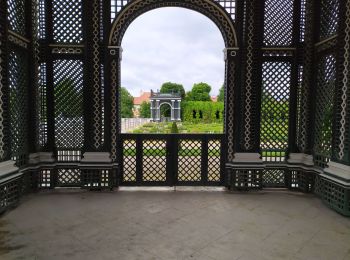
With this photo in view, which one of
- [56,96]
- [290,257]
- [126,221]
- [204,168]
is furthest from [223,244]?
[56,96]

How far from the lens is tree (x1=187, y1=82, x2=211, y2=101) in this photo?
193 ft

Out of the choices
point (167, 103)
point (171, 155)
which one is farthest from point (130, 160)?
point (167, 103)

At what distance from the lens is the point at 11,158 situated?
495 cm

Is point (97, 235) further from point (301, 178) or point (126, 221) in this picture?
point (301, 178)

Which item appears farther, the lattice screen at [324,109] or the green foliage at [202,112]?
the green foliage at [202,112]

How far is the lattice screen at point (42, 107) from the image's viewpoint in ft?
18.7

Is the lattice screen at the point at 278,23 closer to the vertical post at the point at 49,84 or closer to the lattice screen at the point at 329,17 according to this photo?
the lattice screen at the point at 329,17

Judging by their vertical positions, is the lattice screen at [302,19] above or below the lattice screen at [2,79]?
above

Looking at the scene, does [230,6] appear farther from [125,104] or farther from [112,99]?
[125,104]

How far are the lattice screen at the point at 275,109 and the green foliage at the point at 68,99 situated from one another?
141 inches

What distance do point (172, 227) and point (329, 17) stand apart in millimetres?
4408

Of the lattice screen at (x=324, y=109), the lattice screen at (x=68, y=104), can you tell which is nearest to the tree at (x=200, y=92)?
the lattice screen at (x=324, y=109)

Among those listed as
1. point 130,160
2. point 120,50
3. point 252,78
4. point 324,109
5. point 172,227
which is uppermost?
point 120,50

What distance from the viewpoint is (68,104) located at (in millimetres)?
5773
